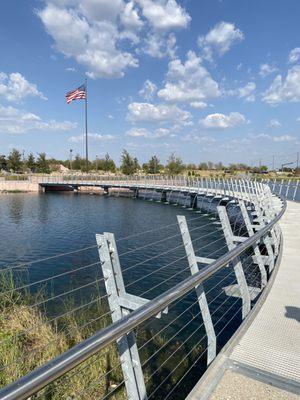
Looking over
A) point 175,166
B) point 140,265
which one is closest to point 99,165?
point 175,166

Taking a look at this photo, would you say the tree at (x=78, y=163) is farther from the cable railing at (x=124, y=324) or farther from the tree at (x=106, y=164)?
the cable railing at (x=124, y=324)

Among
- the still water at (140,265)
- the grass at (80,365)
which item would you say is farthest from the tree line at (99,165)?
the grass at (80,365)

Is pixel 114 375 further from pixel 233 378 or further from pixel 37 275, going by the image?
pixel 37 275

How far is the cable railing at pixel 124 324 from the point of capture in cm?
220

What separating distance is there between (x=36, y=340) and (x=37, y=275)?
5776mm

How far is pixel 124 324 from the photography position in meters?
1.95

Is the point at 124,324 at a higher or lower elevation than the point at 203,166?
higher

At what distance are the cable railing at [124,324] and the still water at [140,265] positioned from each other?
0.15 ft

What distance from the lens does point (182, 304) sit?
9484 mm

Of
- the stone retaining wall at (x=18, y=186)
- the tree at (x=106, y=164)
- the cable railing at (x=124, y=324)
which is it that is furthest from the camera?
the tree at (x=106, y=164)

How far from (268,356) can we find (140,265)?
10126 millimetres

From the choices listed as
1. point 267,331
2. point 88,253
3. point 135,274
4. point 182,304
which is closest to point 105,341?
point 267,331

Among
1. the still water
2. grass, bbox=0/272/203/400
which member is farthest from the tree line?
grass, bbox=0/272/203/400

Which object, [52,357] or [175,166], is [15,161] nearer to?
[175,166]
